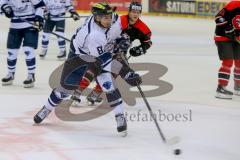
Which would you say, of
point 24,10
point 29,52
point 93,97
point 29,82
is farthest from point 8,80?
point 93,97

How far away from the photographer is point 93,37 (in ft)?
17.0

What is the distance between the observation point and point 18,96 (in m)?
7.01

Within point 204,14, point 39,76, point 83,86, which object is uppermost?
point 83,86

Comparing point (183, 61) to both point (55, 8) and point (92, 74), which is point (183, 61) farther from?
point (92, 74)

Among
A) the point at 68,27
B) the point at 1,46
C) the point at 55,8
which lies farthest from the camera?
the point at 68,27

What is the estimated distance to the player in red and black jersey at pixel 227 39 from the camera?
280 inches

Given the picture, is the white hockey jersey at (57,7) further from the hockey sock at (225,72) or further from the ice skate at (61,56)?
the hockey sock at (225,72)

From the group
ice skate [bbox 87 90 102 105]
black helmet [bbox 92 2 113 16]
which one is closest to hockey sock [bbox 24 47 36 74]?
ice skate [bbox 87 90 102 105]

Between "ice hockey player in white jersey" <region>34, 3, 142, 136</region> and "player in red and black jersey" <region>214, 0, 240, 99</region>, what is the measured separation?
1.84 metres

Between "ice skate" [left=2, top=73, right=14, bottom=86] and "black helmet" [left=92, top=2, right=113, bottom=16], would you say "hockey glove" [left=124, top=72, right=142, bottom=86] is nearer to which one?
"black helmet" [left=92, top=2, right=113, bottom=16]

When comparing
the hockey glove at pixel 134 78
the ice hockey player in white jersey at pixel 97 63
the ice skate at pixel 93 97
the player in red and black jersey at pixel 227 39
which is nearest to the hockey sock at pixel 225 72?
the player in red and black jersey at pixel 227 39

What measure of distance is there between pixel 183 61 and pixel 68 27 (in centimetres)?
544

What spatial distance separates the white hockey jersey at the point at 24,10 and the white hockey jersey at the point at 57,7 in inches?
108

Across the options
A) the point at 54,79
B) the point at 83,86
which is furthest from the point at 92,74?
the point at 54,79
